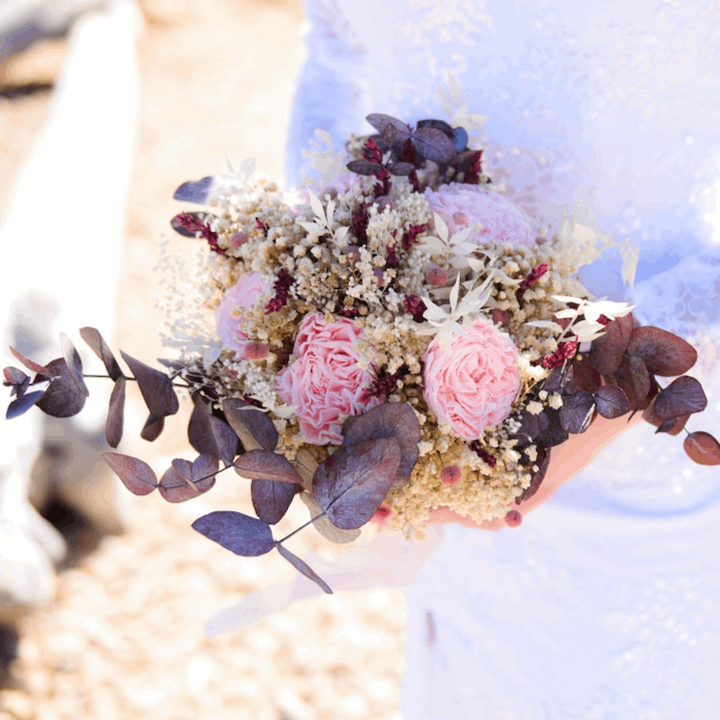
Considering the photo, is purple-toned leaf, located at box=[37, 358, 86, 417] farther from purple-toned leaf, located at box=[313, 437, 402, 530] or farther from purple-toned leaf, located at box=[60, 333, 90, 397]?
purple-toned leaf, located at box=[313, 437, 402, 530]

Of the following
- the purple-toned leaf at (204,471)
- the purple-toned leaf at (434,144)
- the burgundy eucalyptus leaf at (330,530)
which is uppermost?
the purple-toned leaf at (434,144)

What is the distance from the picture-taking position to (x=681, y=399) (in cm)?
87

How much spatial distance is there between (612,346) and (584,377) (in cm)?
5

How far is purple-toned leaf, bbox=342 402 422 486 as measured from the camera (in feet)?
2.42

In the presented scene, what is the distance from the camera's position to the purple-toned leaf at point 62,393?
→ 0.85 meters

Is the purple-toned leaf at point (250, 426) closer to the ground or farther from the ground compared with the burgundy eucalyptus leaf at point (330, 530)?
farther from the ground

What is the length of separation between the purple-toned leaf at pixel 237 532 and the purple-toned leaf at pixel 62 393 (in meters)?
0.27

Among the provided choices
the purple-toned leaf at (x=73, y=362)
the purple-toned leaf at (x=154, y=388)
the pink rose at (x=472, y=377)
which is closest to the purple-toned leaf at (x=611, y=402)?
the pink rose at (x=472, y=377)

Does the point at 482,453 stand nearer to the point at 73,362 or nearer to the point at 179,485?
the point at 179,485

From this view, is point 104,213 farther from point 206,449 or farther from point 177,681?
point 206,449

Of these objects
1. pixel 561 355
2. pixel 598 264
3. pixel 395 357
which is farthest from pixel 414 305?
pixel 598 264

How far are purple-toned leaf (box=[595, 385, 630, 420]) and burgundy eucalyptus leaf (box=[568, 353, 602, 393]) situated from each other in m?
0.05

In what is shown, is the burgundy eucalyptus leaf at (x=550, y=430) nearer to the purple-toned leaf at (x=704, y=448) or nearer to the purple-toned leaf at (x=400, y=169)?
the purple-toned leaf at (x=704, y=448)

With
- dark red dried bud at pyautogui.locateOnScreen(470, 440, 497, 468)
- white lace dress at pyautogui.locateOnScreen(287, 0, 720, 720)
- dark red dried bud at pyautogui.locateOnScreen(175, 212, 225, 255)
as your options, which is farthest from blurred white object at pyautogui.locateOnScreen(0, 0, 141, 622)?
dark red dried bud at pyautogui.locateOnScreen(470, 440, 497, 468)
